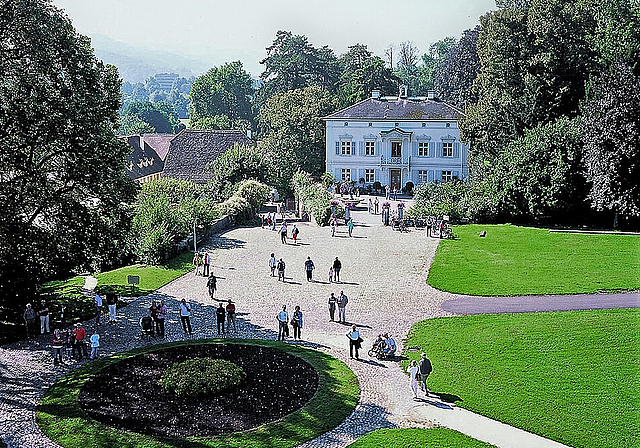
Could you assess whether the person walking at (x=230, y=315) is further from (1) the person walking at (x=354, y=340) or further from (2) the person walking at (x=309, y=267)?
(2) the person walking at (x=309, y=267)

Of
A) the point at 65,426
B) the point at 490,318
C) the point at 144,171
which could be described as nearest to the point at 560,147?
the point at 490,318

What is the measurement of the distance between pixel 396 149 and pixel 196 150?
2143 cm

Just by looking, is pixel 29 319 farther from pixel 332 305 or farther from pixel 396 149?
pixel 396 149

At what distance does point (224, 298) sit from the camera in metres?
29.6

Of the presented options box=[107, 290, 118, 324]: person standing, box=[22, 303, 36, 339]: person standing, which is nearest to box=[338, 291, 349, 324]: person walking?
box=[107, 290, 118, 324]: person standing

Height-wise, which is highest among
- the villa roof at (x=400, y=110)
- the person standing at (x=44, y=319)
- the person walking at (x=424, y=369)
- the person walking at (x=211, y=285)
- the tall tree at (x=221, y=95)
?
the tall tree at (x=221, y=95)

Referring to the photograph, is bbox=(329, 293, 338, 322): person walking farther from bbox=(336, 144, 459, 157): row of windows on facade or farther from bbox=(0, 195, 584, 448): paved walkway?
bbox=(336, 144, 459, 157): row of windows on facade

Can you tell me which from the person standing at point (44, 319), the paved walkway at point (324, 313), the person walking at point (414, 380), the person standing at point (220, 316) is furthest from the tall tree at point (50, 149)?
the person walking at point (414, 380)

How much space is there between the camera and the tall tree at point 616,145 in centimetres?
4131

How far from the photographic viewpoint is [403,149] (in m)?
67.1

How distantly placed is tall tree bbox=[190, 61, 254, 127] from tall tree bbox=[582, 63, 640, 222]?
76767mm

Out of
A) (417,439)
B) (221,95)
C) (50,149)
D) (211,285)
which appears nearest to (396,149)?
(211,285)

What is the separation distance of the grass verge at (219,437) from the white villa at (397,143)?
47925mm

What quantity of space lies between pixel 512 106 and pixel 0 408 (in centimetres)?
4200
